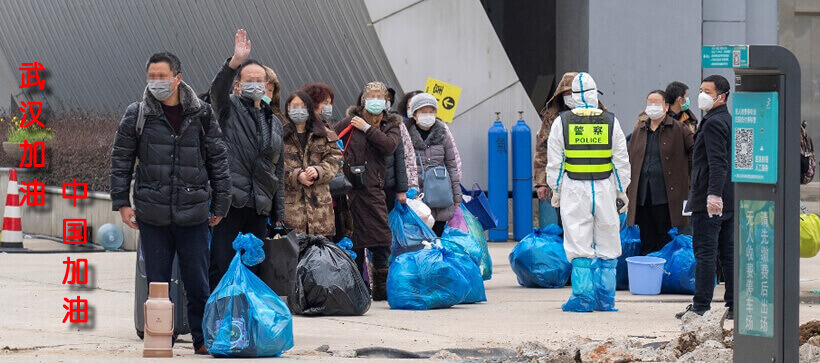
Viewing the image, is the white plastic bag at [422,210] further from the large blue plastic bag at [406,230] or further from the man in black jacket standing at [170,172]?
the man in black jacket standing at [170,172]

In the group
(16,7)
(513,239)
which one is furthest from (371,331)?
(16,7)

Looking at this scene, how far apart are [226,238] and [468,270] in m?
2.82

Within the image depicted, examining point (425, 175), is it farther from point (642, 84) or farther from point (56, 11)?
point (56, 11)

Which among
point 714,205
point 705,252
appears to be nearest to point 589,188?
point 705,252

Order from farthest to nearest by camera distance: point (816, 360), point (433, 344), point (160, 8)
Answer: point (160, 8), point (433, 344), point (816, 360)

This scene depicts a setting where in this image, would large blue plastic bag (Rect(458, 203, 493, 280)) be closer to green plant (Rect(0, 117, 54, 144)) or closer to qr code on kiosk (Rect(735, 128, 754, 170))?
qr code on kiosk (Rect(735, 128, 754, 170))

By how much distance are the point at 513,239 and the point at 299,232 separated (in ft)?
26.5

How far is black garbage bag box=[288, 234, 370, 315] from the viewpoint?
31.5 ft

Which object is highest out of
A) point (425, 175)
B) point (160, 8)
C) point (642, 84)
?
point (160, 8)

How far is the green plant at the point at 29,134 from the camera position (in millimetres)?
19422

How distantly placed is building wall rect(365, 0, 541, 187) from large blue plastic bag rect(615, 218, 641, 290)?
17.5 ft

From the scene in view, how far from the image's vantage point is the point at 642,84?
18031mm

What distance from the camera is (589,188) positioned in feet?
33.2

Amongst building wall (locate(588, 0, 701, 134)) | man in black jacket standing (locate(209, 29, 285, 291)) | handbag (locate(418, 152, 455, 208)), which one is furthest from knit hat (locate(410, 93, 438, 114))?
building wall (locate(588, 0, 701, 134))
